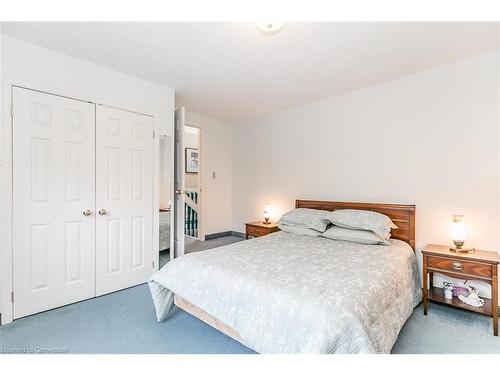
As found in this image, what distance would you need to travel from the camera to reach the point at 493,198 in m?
2.38

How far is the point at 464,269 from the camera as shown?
220 centimetres

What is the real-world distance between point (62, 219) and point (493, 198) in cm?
404

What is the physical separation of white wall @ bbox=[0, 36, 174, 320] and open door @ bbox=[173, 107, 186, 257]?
0.17m

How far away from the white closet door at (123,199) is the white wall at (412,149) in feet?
6.94

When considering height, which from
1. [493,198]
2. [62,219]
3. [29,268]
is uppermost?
[493,198]

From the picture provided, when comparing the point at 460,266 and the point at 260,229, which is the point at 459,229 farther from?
the point at 260,229

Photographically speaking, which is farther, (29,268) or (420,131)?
(420,131)

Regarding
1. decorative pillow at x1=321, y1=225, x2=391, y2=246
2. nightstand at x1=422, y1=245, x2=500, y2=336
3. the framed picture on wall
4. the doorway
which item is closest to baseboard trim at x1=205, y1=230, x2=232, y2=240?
the doorway

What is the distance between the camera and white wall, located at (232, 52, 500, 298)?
2436 mm

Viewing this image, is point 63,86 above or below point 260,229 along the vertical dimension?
above

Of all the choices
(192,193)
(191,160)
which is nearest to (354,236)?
(192,193)

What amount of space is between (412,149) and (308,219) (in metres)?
1.40
